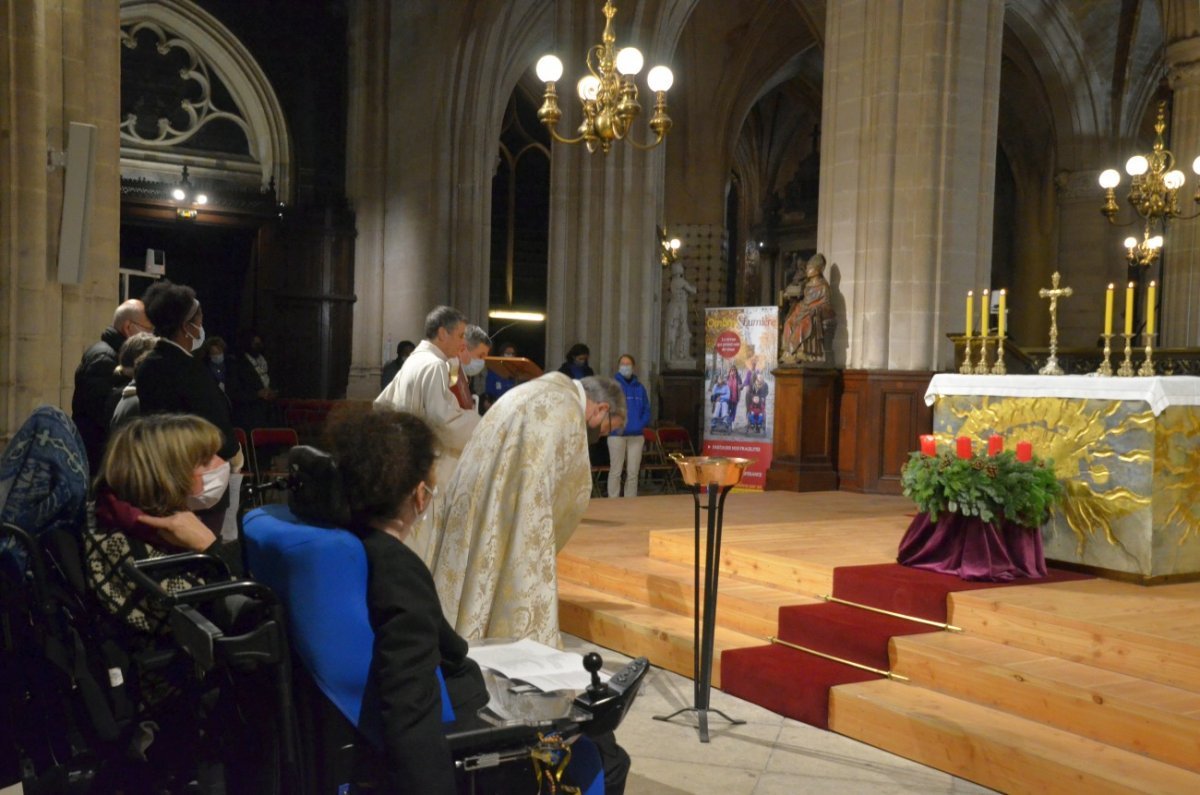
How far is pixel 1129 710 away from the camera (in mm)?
3836

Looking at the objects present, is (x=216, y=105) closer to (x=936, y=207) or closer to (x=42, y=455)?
(x=936, y=207)

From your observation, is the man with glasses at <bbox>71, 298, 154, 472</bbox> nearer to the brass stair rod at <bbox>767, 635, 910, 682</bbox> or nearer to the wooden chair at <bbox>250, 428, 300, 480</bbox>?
the brass stair rod at <bbox>767, 635, 910, 682</bbox>

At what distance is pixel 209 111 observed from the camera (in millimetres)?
16188

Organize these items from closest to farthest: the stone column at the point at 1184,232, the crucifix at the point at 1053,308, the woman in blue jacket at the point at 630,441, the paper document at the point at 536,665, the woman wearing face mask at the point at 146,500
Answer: the paper document at the point at 536,665 < the woman wearing face mask at the point at 146,500 < the crucifix at the point at 1053,308 < the woman in blue jacket at the point at 630,441 < the stone column at the point at 1184,232

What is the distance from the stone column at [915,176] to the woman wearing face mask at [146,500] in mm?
7806

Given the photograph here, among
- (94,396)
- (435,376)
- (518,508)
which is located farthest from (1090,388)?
(94,396)

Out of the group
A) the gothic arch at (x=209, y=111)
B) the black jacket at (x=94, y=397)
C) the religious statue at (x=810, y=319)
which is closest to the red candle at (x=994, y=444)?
the black jacket at (x=94, y=397)

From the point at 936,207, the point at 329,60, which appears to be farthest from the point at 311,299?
the point at 936,207

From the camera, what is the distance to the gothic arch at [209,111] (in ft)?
50.9

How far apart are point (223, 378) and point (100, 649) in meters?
9.23

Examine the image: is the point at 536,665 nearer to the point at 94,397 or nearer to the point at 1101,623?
the point at 1101,623

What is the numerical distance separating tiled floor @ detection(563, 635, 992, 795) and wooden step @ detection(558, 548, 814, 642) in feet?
2.62

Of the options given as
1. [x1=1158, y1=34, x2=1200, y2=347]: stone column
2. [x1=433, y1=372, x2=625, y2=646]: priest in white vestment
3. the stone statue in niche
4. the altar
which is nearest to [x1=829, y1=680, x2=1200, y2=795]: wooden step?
[x1=433, y1=372, x2=625, y2=646]: priest in white vestment

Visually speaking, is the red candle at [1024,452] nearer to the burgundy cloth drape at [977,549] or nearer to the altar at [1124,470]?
the altar at [1124,470]
